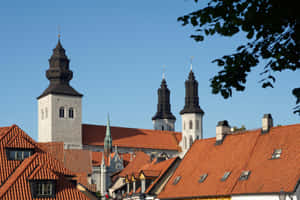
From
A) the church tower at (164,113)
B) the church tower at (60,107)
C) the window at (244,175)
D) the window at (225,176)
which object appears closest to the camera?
the window at (244,175)

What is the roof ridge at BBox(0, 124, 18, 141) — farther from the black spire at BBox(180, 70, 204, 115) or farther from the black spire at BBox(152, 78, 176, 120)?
the black spire at BBox(152, 78, 176, 120)

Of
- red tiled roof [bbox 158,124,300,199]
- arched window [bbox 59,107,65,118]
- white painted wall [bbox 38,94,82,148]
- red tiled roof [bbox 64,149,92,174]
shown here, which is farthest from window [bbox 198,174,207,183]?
arched window [bbox 59,107,65,118]

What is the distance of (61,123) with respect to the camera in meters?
126

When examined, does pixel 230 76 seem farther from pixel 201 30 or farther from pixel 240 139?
pixel 240 139

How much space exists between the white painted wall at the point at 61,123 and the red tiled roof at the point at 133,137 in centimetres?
303

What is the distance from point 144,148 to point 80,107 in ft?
57.4

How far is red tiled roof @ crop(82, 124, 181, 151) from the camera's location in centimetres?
12888

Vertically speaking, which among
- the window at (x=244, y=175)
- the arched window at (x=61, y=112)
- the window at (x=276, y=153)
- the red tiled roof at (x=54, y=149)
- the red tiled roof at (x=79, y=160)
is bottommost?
the window at (x=244, y=175)

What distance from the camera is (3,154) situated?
38281mm

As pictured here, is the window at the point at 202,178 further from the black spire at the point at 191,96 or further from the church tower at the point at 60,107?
the black spire at the point at 191,96

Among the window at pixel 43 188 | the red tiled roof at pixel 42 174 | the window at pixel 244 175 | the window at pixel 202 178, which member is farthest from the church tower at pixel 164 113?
the window at pixel 43 188

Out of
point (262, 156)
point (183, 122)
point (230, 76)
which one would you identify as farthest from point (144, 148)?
point (230, 76)

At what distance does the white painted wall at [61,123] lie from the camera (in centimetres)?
12438

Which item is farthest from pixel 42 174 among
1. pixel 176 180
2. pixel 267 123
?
pixel 267 123
